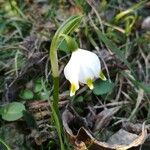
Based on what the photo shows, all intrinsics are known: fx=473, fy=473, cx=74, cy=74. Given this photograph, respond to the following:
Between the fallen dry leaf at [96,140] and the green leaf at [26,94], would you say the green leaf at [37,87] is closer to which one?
the green leaf at [26,94]

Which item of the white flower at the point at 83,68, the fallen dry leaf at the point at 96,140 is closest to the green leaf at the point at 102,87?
the fallen dry leaf at the point at 96,140

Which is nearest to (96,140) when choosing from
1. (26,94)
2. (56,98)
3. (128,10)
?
(56,98)

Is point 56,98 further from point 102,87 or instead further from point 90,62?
point 102,87

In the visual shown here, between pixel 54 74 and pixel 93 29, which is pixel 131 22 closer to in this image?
pixel 93 29

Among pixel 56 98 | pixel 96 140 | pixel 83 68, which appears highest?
pixel 83 68

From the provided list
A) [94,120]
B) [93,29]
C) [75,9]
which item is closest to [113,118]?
[94,120]

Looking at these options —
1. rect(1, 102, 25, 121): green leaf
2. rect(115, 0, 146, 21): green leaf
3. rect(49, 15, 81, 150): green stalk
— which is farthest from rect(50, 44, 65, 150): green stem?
rect(115, 0, 146, 21): green leaf
